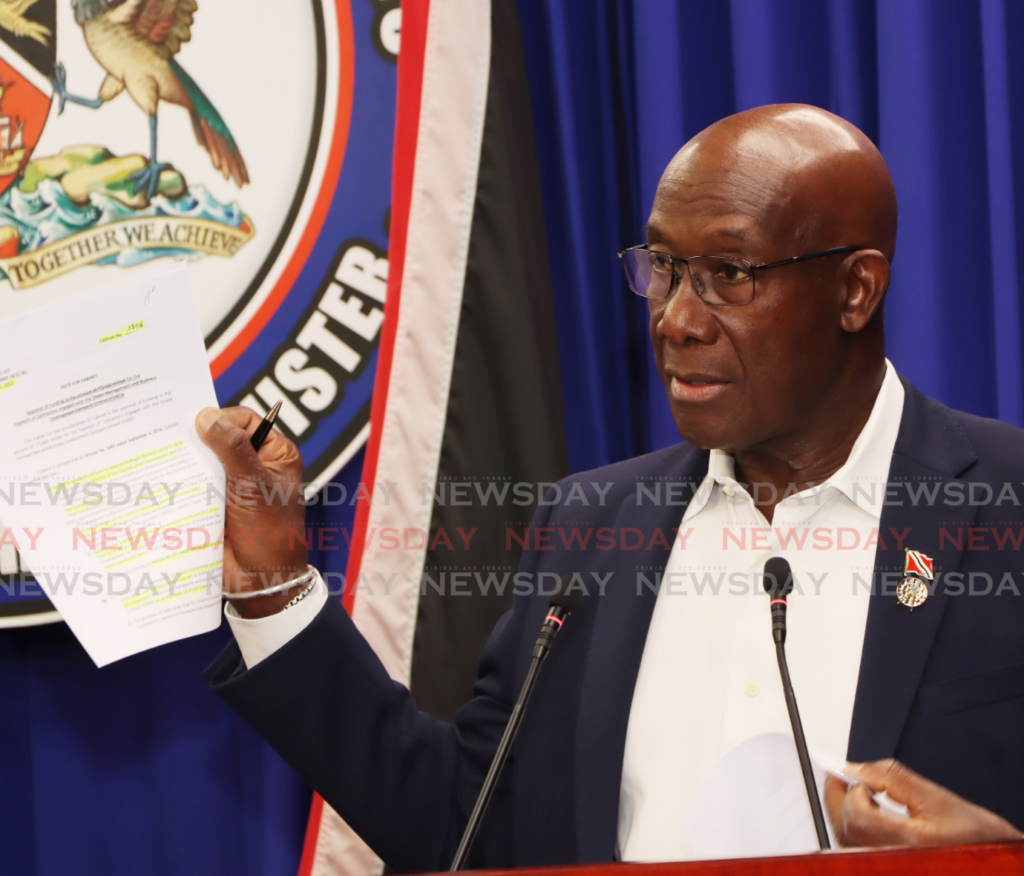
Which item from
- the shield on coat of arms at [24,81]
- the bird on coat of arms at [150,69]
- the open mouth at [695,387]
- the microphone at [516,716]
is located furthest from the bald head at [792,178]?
the shield on coat of arms at [24,81]

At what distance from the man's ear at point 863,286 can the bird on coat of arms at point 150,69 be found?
1.13 meters

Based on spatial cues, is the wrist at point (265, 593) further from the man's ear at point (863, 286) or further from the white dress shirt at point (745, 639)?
the man's ear at point (863, 286)

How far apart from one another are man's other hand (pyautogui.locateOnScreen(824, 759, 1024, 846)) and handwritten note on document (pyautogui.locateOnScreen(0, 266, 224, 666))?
0.72 metres

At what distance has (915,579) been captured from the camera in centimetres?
113

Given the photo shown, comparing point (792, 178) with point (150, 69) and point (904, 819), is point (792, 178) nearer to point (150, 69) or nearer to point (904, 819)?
point (904, 819)

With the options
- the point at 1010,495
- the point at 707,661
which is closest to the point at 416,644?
the point at 707,661

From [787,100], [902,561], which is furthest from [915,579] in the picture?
[787,100]

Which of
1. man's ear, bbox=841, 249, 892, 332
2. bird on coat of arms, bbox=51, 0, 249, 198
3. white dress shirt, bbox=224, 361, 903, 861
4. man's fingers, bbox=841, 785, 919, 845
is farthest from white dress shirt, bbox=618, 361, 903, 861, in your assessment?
bird on coat of arms, bbox=51, 0, 249, 198

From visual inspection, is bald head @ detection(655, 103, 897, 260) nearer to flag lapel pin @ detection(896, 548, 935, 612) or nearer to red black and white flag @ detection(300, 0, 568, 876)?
flag lapel pin @ detection(896, 548, 935, 612)

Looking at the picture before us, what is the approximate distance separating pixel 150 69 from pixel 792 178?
1241 mm

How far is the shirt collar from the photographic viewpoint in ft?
4.10

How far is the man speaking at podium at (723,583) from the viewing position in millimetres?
1151

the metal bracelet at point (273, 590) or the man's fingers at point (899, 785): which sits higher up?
the metal bracelet at point (273, 590)

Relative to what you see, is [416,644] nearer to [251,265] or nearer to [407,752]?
[407,752]
